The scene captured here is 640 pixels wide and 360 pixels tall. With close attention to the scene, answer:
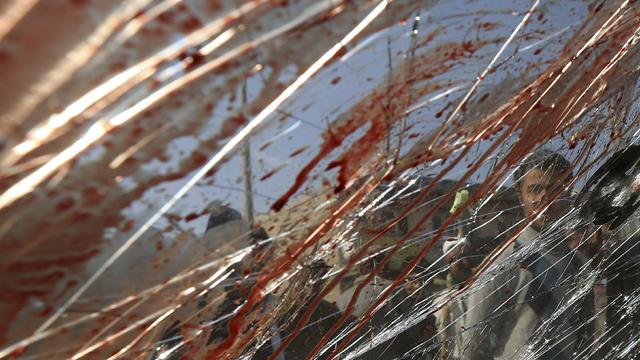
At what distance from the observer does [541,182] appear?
1088 millimetres

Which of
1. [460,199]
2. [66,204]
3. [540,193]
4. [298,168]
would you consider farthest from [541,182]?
[66,204]

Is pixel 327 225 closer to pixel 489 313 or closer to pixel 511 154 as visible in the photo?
pixel 511 154

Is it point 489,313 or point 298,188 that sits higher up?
point 298,188

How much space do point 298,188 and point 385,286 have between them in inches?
11.7

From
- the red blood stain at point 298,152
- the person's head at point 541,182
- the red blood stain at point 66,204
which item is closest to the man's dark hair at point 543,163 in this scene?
the person's head at point 541,182

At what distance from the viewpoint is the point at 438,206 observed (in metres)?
0.90

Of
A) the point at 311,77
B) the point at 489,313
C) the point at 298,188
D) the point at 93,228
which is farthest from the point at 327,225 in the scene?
the point at 489,313

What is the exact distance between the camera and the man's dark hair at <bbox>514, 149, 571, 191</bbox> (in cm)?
103

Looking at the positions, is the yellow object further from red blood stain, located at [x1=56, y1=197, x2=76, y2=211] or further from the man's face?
red blood stain, located at [x1=56, y1=197, x2=76, y2=211]

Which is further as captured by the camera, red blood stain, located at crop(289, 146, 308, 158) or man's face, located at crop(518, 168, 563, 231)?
man's face, located at crop(518, 168, 563, 231)

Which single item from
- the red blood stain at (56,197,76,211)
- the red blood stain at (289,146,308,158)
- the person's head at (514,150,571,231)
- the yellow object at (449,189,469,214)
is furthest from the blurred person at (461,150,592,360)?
the red blood stain at (56,197,76,211)

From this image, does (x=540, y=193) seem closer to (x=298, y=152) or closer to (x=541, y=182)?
(x=541, y=182)

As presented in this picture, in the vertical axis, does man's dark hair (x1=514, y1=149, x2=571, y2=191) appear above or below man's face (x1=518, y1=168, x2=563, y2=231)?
above

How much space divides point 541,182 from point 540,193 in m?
0.03
